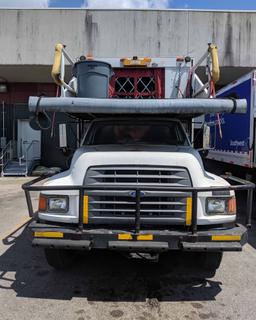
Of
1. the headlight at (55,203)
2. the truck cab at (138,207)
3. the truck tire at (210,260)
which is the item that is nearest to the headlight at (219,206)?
the truck cab at (138,207)

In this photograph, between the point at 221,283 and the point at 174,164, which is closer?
the point at 174,164

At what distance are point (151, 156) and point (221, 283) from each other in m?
1.87

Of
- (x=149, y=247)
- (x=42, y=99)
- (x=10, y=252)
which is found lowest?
(x=10, y=252)

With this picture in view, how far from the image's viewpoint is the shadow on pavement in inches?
186

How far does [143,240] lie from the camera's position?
4363 mm

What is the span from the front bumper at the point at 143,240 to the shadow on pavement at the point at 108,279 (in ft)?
2.28

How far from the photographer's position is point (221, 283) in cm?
515

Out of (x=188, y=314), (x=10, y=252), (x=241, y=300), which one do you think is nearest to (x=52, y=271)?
(x=10, y=252)

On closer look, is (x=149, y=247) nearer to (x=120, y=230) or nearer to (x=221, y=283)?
(x=120, y=230)

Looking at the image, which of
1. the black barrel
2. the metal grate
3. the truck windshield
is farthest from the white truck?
the metal grate

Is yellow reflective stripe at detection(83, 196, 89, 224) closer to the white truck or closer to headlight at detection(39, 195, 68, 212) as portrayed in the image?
the white truck

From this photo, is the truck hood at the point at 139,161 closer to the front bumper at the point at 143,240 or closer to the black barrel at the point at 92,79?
the front bumper at the point at 143,240

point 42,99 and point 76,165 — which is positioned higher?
point 42,99

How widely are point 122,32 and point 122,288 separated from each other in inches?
565
